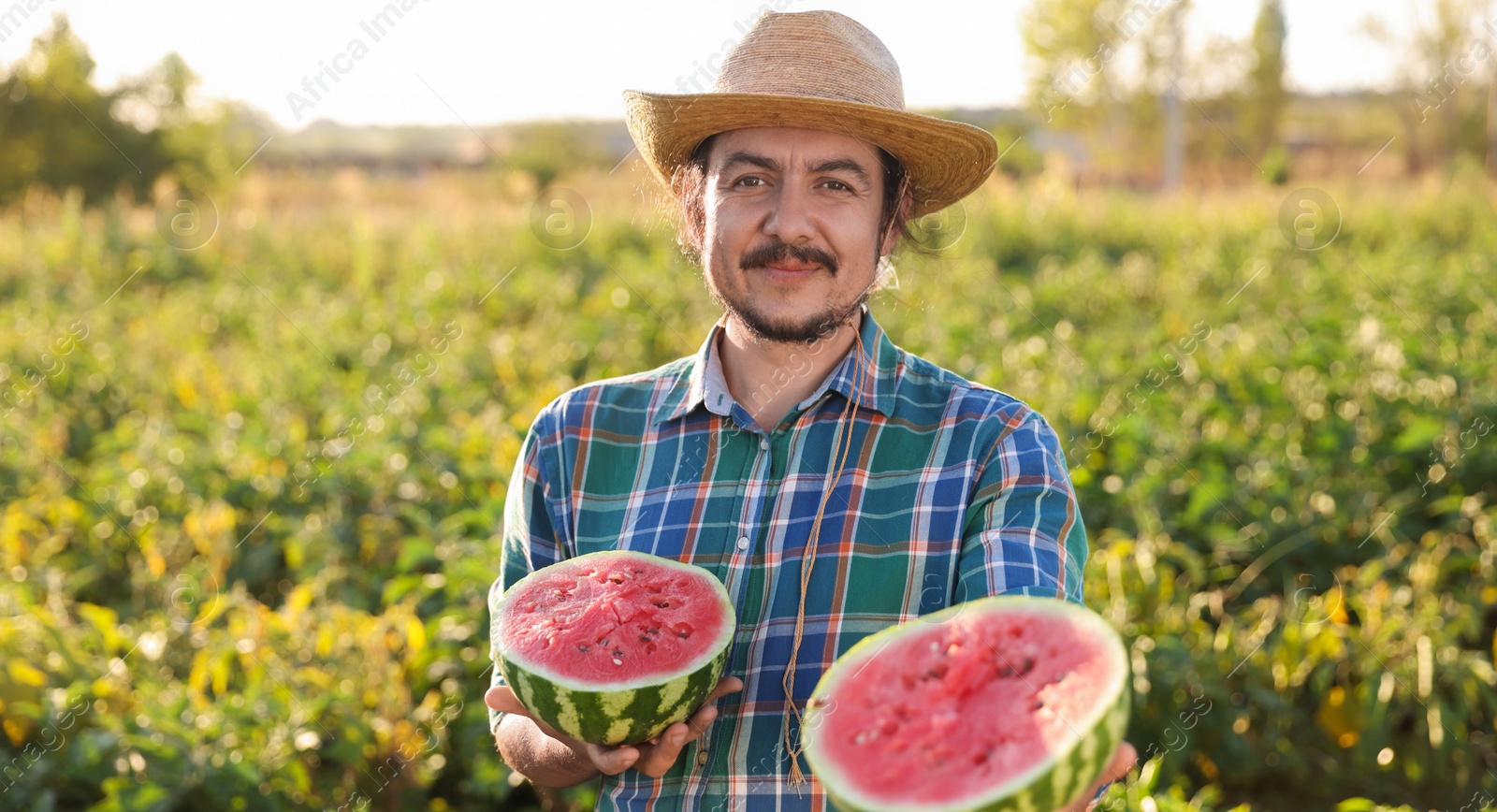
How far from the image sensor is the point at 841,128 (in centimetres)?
213

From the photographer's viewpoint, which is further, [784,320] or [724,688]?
[784,320]

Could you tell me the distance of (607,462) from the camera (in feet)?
7.41

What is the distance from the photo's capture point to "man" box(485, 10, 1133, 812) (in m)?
1.93

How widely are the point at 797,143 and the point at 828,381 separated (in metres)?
0.46

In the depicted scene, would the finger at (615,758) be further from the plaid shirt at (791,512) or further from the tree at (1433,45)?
the tree at (1433,45)

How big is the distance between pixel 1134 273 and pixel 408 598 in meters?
7.55

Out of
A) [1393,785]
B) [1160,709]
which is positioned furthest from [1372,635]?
[1160,709]

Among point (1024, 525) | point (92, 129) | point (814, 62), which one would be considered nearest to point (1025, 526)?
point (1024, 525)

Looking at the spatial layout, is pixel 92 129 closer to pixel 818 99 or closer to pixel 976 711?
pixel 818 99

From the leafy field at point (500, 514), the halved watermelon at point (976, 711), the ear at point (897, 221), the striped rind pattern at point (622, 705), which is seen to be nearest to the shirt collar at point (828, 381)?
the ear at point (897, 221)

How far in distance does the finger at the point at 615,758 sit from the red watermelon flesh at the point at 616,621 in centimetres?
12

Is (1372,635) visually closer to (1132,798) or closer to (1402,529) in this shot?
(1402,529)

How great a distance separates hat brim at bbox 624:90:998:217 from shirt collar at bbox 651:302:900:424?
0.34 m

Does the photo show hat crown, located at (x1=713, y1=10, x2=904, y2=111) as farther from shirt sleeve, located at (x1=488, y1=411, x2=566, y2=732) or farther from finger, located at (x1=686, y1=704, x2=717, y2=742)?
finger, located at (x1=686, y1=704, x2=717, y2=742)
